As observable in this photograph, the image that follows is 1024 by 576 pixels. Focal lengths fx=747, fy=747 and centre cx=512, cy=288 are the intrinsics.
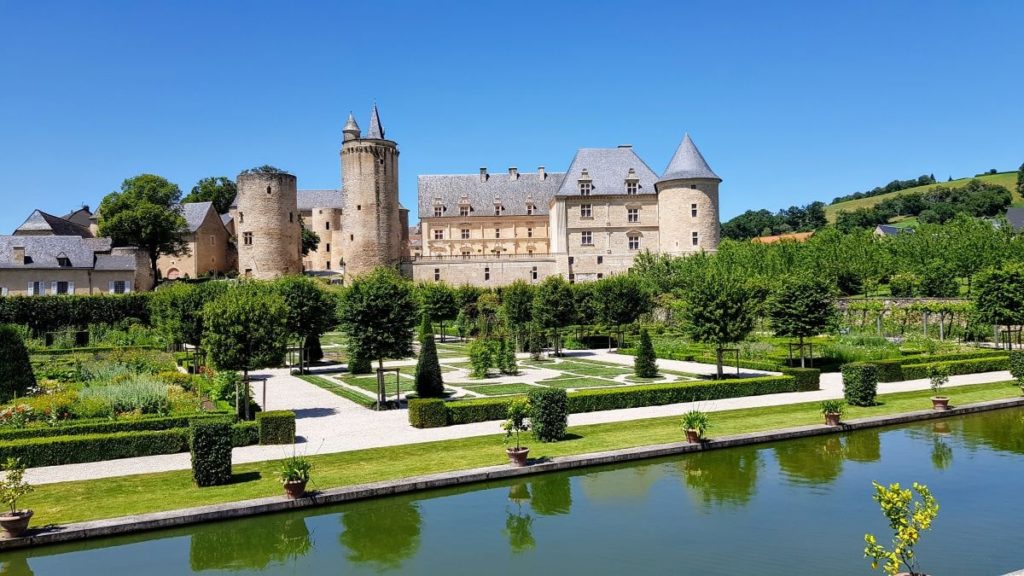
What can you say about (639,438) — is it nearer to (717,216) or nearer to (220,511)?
(220,511)

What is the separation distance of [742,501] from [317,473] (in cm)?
721

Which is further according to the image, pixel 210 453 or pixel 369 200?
pixel 369 200

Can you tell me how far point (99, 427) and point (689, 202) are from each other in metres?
46.7

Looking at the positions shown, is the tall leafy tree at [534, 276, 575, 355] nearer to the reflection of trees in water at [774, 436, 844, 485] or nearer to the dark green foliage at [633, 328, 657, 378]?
the dark green foliage at [633, 328, 657, 378]

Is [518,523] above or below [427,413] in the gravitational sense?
below

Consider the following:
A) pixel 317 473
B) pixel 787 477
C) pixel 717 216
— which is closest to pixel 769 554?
pixel 787 477

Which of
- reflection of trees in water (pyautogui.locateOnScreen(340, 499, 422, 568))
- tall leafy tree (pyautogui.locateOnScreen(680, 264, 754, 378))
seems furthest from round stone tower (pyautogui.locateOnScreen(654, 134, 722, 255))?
reflection of trees in water (pyautogui.locateOnScreen(340, 499, 422, 568))

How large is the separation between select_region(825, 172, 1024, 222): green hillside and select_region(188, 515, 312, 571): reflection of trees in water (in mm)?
126502

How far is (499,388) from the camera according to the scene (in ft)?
74.4

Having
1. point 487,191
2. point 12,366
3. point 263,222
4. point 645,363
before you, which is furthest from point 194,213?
point 645,363

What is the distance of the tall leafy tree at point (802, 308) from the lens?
24.9 metres

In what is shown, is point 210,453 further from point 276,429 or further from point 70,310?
point 70,310

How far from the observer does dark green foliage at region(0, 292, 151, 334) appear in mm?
38344

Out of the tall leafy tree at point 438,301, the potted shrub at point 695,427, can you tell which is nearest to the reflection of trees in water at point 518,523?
the potted shrub at point 695,427
